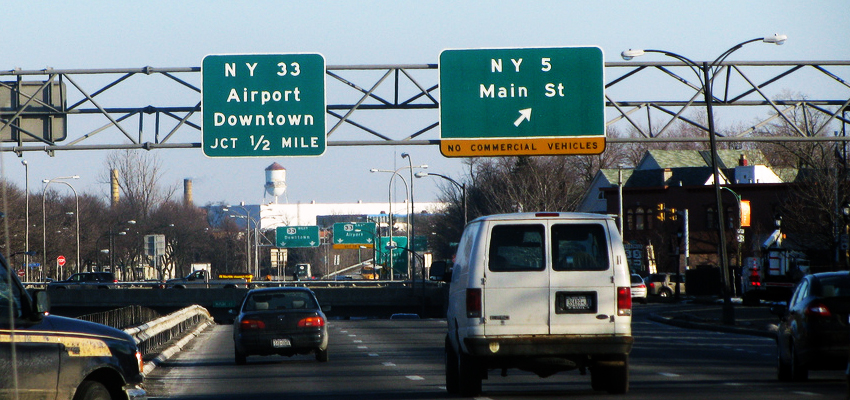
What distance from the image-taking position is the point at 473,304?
1193 cm

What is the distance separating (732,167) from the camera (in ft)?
294

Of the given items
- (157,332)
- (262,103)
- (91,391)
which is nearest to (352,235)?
(262,103)

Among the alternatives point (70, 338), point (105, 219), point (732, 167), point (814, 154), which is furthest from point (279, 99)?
point (105, 219)

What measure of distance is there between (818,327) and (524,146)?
11313 mm

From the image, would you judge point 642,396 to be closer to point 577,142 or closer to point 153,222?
point 577,142

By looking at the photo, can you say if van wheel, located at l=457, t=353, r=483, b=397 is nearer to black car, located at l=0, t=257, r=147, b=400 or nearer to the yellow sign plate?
black car, located at l=0, t=257, r=147, b=400

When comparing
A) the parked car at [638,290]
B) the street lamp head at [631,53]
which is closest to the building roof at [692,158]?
the parked car at [638,290]

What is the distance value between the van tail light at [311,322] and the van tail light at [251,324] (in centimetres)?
70

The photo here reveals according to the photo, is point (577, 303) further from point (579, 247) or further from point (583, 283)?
point (579, 247)

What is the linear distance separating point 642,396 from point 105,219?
93.9 m

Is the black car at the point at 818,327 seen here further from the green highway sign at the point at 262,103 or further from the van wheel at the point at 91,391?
the green highway sign at the point at 262,103

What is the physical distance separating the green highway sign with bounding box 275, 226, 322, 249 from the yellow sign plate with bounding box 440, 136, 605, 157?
6882cm

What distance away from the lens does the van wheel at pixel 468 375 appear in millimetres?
12492

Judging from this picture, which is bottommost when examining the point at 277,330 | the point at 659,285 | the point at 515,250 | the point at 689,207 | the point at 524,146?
the point at 659,285
